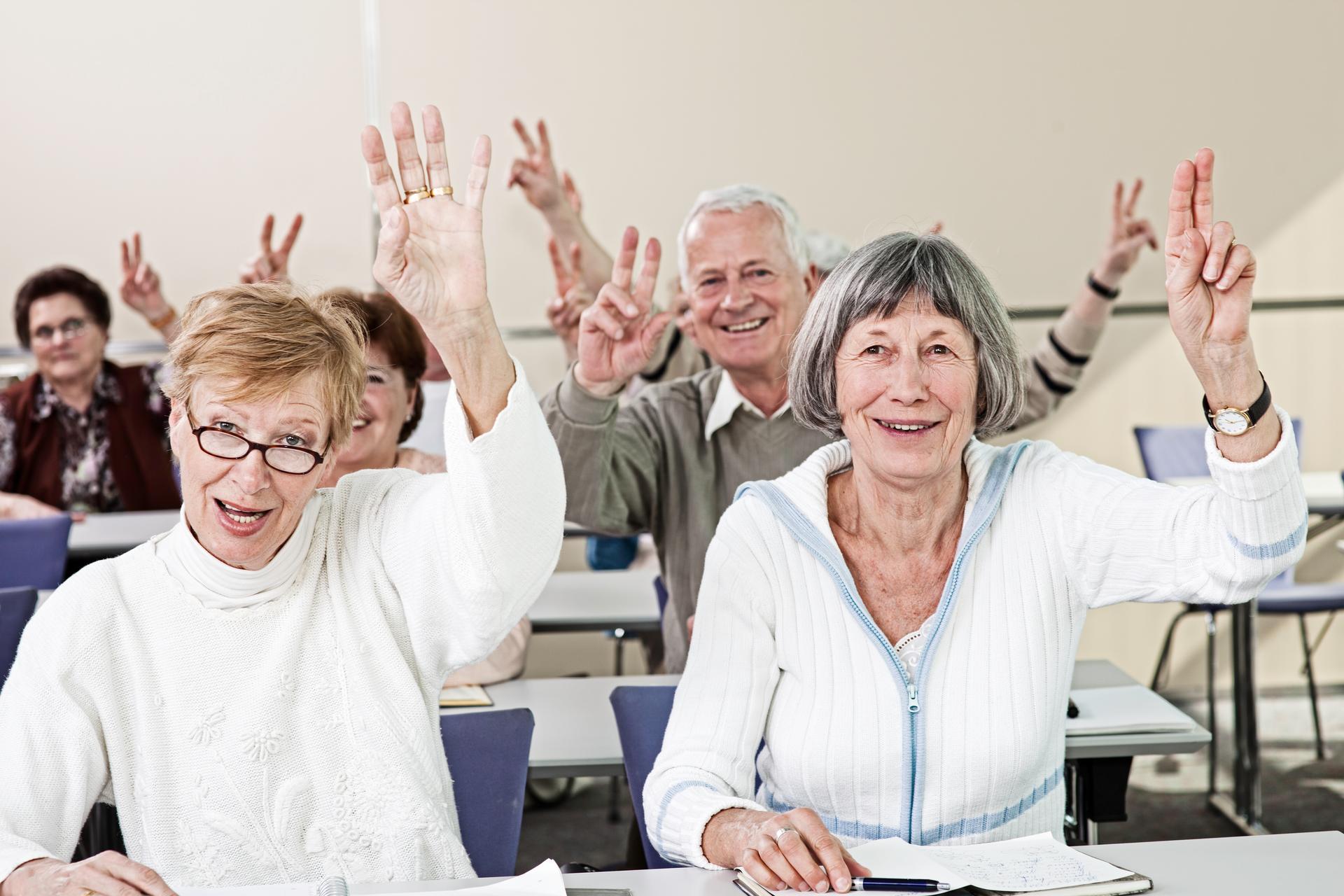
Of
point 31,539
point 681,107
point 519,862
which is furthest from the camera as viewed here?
point 681,107

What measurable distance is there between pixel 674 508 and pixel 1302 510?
1.24 meters

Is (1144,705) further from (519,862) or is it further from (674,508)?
(519,862)

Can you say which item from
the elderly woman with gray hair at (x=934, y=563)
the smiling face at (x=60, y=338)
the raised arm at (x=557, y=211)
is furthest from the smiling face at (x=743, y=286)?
the smiling face at (x=60, y=338)

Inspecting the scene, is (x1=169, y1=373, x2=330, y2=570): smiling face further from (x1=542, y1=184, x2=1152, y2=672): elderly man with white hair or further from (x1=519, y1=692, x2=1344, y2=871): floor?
(x1=519, y1=692, x2=1344, y2=871): floor

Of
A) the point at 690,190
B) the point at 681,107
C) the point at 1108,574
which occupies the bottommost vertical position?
the point at 1108,574

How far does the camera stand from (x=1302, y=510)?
1587mm

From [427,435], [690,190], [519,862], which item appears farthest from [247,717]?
[690,190]

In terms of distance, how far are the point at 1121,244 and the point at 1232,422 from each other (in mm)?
2750

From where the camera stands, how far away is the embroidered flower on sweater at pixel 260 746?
155 centimetres

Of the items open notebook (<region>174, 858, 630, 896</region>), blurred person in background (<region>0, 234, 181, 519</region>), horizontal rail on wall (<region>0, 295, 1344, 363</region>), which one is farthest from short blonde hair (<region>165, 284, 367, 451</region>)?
horizontal rail on wall (<region>0, 295, 1344, 363</region>)

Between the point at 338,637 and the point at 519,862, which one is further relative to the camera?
the point at 519,862

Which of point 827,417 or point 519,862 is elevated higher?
point 827,417

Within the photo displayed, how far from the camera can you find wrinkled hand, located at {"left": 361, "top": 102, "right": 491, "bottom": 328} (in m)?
1.46

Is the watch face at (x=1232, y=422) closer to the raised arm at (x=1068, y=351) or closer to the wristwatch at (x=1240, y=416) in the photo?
the wristwatch at (x=1240, y=416)
